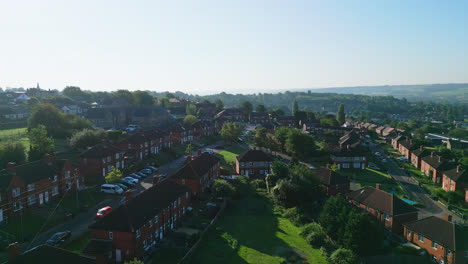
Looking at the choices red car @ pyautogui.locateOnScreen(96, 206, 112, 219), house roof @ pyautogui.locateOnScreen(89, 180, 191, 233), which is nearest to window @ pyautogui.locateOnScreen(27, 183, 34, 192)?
red car @ pyautogui.locateOnScreen(96, 206, 112, 219)

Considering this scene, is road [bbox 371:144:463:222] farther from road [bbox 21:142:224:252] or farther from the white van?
the white van

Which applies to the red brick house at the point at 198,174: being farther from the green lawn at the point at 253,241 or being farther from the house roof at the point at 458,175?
the house roof at the point at 458,175

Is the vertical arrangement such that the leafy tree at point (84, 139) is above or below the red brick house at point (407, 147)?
above

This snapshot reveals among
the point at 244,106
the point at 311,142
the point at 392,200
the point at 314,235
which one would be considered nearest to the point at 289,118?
the point at 244,106

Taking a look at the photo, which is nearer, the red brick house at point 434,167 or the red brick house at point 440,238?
the red brick house at point 440,238

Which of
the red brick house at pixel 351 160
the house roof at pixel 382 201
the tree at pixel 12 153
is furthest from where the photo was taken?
the red brick house at pixel 351 160

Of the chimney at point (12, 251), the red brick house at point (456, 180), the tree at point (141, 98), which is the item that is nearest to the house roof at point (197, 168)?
the chimney at point (12, 251)

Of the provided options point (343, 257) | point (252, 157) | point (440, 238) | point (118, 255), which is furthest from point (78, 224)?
point (440, 238)
